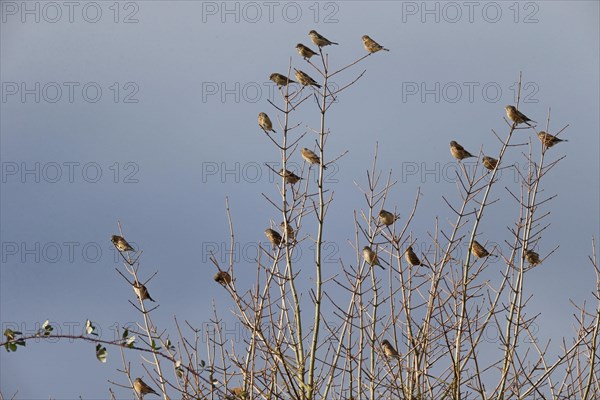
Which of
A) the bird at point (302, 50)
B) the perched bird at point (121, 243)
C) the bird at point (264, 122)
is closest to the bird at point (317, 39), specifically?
the bird at point (302, 50)

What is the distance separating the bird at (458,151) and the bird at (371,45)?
134 centimetres

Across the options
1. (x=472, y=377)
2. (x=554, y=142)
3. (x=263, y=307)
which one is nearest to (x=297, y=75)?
(x=554, y=142)

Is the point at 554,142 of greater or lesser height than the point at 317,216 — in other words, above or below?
above

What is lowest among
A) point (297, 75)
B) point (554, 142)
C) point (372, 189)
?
point (372, 189)

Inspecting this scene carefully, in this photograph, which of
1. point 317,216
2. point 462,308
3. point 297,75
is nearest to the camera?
point 462,308

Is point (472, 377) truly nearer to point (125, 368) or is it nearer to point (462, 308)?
point (462, 308)

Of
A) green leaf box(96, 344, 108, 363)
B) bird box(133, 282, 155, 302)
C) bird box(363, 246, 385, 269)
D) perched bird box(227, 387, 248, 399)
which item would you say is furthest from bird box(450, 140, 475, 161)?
green leaf box(96, 344, 108, 363)

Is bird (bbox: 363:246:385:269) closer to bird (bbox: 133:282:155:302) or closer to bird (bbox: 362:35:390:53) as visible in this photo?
bird (bbox: 133:282:155:302)

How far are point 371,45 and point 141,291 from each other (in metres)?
4.22

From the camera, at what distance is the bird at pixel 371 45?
9.98 meters

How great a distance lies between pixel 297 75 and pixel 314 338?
393 cm

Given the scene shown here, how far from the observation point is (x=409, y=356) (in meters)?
6.48

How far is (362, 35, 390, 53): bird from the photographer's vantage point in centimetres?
998

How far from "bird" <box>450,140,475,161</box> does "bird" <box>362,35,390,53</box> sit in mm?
1337
